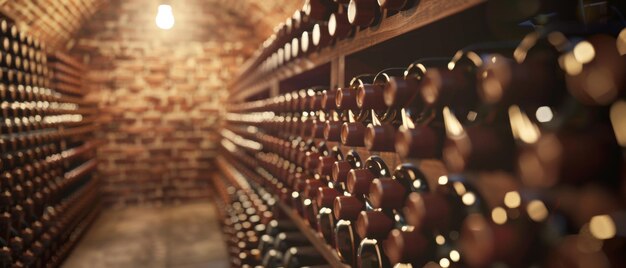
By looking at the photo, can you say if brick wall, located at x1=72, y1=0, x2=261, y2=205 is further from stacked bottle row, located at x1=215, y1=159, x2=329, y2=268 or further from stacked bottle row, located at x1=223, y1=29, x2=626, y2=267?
stacked bottle row, located at x1=223, y1=29, x2=626, y2=267

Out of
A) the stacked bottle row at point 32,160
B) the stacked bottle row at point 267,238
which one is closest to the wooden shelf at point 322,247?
the stacked bottle row at point 267,238

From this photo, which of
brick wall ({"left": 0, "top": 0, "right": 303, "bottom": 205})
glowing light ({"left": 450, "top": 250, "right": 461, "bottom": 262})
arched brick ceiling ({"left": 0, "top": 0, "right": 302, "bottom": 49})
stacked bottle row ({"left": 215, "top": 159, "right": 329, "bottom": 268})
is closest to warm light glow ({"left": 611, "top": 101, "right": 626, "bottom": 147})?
glowing light ({"left": 450, "top": 250, "right": 461, "bottom": 262})

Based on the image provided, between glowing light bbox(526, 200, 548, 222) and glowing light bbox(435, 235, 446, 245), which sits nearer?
glowing light bbox(526, 200, 548, 222)

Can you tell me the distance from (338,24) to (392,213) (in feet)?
2.05

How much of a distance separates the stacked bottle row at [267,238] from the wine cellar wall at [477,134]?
0.39 metres

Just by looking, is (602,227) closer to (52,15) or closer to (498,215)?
(498,215)

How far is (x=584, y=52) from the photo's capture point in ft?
1.51

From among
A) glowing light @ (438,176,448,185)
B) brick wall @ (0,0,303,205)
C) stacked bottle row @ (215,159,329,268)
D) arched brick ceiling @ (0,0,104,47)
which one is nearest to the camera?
glowing light @ (438,176,448,185)

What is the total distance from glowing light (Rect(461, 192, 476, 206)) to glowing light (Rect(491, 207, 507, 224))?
54 millimetres

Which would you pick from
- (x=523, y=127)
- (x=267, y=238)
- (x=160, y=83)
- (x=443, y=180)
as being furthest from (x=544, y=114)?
(x=160, y=83)

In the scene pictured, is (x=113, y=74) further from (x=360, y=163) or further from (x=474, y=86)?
(x=474, y=86)

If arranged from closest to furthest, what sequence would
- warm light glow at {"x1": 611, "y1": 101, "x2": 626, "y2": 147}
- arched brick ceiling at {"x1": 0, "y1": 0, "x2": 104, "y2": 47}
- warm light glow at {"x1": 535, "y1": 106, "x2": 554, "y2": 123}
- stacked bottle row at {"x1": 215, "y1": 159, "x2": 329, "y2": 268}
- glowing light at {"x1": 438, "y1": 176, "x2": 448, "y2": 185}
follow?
warm light glow at {"x1": 611, "y1": 101, "x2": 626, "y2": 147} < warm light glow at {"x1": 535, "y1": 106, "x2": 554, "y2": 123} < glowing light at {"x1": 438, "y1": 176, "x2": 448, "y2": 185} < stacked bottle row at {"x1": 215, "y1": 159, "x2": 329, "y2": 268} < arched brick ceiling at {"x1": 0, "y1": 0, "x2": 104, "y2": 47}

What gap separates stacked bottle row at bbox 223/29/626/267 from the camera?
469 mm

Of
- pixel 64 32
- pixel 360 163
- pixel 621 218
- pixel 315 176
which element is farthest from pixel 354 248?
pixel 64 32
